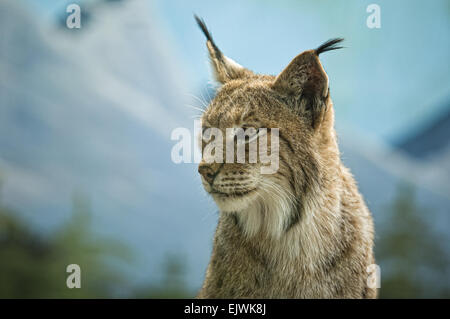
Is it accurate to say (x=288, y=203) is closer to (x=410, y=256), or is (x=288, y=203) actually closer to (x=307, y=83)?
(x=307, y=83)

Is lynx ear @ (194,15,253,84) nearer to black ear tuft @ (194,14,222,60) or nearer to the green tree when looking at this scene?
black ear tuft @ (194,14,222,60)

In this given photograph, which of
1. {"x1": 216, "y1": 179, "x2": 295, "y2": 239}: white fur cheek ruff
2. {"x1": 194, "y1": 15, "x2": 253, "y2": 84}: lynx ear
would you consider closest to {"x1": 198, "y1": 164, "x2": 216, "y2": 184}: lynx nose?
{"x1": 216, "y1": 179, "x2": 295, "y2": 239}: white fur cheek ruff

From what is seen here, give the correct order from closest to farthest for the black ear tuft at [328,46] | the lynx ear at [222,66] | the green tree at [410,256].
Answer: the black ear tuft at [328,46], the lynx ear at [222,66], the green tree at [410,256]

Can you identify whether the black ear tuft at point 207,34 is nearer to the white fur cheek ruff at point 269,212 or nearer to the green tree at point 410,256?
the white fur cheek ruff at point 269,212

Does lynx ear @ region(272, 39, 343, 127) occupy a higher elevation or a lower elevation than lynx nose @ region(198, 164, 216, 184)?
higher

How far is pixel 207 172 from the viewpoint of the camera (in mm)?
2182

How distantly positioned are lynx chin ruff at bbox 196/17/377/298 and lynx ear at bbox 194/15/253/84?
0.22ft

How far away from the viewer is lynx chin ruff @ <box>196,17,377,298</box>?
221 centimetres

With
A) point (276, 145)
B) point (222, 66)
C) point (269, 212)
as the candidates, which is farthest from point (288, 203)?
point (222, 66)

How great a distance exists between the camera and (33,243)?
7988 millimetres

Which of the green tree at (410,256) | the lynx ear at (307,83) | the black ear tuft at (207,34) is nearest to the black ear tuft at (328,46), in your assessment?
the lynx ear at (307,83)

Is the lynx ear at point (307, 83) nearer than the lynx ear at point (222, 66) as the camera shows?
Yes

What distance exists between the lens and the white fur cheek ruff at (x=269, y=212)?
2.29 meters

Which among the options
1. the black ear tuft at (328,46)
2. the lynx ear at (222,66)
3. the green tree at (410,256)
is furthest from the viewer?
the green tree at (410,256)
